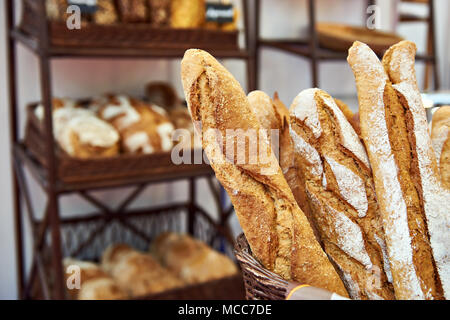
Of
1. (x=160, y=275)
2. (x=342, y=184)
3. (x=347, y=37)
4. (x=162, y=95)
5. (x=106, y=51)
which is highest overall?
(x=347, y=37)

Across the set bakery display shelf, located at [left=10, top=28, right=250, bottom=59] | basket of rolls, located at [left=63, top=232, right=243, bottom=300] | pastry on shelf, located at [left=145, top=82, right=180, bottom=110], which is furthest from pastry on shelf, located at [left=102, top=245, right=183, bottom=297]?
bakery display shelf, located at [left=10, top=28, right=250, bottom=59]

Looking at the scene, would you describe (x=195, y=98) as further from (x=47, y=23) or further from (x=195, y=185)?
(x=195, y=185)

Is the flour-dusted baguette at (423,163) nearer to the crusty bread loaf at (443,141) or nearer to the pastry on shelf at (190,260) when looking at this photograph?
the crusty bread loaf at (443,141)

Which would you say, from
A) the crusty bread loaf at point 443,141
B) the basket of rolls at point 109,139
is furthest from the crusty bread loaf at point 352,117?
the basket of rolls at point 109,139

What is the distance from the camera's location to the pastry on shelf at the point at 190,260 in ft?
5.52

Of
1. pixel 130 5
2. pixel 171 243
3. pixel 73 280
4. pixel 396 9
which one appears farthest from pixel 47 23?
pixel 396 9

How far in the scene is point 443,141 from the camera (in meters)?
0.67

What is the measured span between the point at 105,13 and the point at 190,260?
936 millimetres

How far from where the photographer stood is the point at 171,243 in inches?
72.3

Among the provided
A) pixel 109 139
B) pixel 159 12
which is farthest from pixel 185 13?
pixel 109 139

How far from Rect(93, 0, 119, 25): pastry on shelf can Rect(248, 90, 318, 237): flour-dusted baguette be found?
886mm

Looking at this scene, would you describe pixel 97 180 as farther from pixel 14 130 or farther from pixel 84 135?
pixel 14 130
